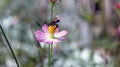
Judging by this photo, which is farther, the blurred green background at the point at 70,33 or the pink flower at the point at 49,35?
the blurred green background at the point at 70,33

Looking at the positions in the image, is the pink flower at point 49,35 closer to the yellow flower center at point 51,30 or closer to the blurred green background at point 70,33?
the yellow flower center at point 51,30

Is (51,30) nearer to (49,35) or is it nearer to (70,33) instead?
(49,35)

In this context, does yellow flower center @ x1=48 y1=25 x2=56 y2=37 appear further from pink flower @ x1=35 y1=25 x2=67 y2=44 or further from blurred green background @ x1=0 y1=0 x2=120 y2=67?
blurred green background @ x1=0 y1=0 x2=120 y2=67

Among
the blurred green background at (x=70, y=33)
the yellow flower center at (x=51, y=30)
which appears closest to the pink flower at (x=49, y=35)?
the yellow flower center at (x=51, y=30)

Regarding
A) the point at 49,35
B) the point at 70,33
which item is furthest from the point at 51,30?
the point at 70,33

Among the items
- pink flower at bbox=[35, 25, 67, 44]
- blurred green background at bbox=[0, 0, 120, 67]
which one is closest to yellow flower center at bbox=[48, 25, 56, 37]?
pink flower at bbox=[35, 25, 67, 44]

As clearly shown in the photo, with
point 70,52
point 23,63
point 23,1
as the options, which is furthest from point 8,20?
point 23,1

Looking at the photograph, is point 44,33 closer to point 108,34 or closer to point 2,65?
point 2,65

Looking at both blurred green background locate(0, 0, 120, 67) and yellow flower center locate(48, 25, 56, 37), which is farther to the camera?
blurred green background locate(0, 0, 120, 67)
